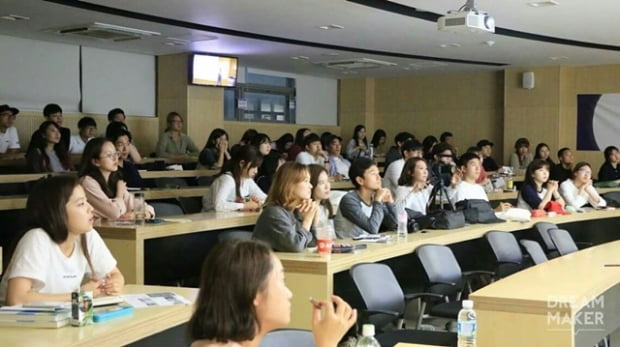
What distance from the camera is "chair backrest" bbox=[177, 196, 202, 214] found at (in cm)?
703

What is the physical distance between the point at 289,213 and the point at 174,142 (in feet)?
20.2

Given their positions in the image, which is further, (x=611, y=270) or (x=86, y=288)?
(x=611, y=270)

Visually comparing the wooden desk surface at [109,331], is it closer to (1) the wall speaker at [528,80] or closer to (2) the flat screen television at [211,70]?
(2) the flat screen television at [211,70]

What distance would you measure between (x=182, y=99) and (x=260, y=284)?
934cm

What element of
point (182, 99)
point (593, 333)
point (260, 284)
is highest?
point (182, 99)

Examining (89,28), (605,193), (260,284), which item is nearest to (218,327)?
(260,284)

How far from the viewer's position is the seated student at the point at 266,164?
26.8 feet

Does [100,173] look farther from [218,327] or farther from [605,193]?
[605,193]

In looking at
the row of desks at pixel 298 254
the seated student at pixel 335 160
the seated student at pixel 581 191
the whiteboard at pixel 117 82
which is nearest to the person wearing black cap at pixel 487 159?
the seated student at pixel 335 160

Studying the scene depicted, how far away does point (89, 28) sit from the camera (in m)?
8.42

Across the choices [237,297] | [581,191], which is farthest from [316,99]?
[237,297]

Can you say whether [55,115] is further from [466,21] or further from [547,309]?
[547,309]

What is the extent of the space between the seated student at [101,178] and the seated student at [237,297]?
321 cm

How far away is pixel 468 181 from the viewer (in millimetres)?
7070
